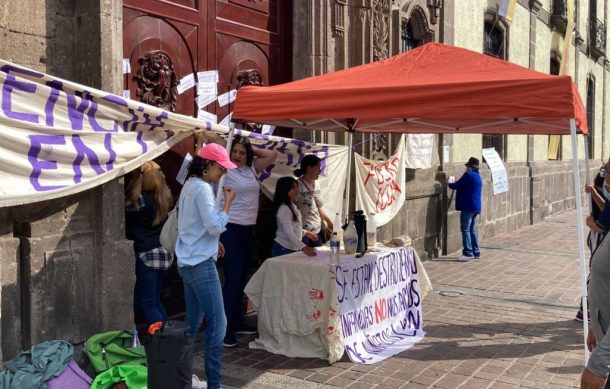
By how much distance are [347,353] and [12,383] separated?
2.60 m

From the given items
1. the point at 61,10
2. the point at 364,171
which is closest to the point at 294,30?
the point at 364,171

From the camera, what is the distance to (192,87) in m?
6.19

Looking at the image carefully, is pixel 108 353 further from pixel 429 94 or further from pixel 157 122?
pixel 429 94

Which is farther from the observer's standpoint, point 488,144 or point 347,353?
point 488,144

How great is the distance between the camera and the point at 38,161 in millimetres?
3994

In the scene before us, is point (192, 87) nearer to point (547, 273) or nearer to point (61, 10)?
point (61, 10)

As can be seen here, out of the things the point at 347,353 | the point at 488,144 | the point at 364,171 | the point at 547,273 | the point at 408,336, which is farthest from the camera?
the point at 488,144

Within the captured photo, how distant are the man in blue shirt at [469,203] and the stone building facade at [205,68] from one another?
470 mm

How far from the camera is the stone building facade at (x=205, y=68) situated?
4.32 meters

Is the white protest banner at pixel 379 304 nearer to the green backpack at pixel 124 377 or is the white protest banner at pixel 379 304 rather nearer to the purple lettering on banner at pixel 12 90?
the green backpack at pixel 124 377

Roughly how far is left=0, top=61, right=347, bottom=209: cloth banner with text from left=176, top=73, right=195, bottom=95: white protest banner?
1122 millimetres

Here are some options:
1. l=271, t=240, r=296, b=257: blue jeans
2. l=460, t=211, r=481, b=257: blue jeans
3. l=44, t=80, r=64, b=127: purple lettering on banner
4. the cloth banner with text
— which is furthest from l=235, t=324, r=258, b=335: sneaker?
l=460, t=211, r=481, b=257: blue jeans

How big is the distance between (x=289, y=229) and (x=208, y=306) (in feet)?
5.65

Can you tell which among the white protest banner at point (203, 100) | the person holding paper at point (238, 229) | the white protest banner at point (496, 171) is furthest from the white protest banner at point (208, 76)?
the white protest banner at point (496, 171)
